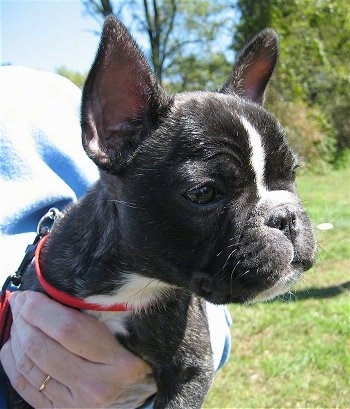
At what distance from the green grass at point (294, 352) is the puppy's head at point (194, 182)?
96 cm

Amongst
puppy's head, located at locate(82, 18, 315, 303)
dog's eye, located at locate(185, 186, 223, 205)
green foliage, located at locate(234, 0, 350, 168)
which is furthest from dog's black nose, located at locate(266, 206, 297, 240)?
green foliage, located at locate(234, 0, 350, 168)

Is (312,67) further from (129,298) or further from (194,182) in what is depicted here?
(194,182)

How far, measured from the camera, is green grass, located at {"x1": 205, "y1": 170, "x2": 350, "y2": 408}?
10.6 feet

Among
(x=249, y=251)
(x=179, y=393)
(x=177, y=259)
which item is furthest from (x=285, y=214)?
(x=179, y=393)

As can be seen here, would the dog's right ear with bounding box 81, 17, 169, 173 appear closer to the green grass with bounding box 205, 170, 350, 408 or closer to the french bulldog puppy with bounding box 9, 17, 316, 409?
the french bulldog puppy with bounding box 9, 17, 316, 409

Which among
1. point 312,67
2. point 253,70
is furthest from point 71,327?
point 312,67

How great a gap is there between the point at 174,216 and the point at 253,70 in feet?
2.38

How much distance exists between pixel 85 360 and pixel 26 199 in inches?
26.5

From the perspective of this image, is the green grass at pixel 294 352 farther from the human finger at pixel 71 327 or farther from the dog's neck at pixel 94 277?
the human finger at pixel 71 327

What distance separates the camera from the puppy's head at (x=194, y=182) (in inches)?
59.3

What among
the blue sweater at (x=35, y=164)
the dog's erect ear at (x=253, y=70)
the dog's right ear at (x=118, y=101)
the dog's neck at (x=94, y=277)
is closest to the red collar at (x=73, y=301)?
the dog's neck at (x=94, y=277)

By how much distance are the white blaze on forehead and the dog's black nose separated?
0.07 metres

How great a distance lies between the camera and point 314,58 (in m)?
19.8

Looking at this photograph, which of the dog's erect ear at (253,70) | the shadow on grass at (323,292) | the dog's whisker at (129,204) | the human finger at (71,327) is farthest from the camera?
the shadow on grass at (323,292)
